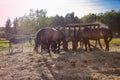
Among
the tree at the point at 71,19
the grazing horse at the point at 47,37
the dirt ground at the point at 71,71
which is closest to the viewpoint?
the dirt ground at the point at 71,71

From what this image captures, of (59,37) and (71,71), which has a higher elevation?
(59,37)

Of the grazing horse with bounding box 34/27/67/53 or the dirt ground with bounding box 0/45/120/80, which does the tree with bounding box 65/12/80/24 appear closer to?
the grazing horse with bounding box 34/27/67/53

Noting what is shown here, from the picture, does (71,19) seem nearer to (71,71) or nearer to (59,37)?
(59,37)

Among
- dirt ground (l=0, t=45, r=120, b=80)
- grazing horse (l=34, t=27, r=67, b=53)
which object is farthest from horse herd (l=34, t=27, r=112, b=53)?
dirt ground (l=0, t=45, r=120, b=80)

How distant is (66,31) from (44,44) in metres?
4.80

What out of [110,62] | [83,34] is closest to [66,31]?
[83,34]

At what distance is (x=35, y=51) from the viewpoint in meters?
14.4

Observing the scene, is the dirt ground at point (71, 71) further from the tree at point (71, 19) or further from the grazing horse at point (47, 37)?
the tree at point (71, 19)

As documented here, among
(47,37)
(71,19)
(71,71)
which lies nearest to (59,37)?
(47,37)

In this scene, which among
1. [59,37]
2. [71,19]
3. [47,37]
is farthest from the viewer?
[71,19]

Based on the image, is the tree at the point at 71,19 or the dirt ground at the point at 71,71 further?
the tree at the point at 71,19

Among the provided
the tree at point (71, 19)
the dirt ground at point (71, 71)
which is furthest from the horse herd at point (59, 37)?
the tree at point (71, 19)

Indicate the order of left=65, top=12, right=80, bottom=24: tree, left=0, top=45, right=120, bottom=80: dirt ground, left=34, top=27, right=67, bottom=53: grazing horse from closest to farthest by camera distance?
left=0, top=45, right=120, bottom=80: dirt ground, left=34, top=27, right=67, bottom=53: grazing horse, left=65, top=12, right=80, bottom=24: tree

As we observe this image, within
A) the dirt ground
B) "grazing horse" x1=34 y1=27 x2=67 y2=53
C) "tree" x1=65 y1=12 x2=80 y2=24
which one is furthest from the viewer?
"tree" x1=65 y1=12 x2=80 y2=24
